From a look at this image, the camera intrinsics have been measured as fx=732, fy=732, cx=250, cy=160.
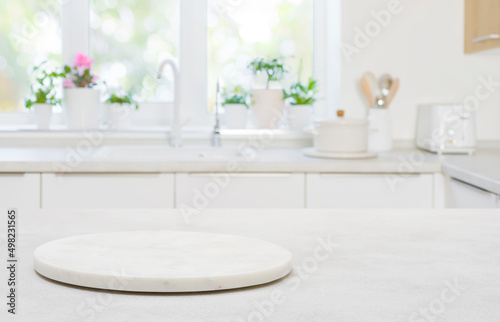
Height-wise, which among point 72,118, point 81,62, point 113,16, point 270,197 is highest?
point 113,16

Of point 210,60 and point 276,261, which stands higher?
point 210,60

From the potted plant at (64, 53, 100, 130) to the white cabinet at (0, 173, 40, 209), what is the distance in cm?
83

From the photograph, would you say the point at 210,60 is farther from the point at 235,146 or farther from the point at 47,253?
the point at 47,253

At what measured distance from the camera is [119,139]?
3.38m

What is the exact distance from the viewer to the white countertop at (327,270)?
0.70 metres

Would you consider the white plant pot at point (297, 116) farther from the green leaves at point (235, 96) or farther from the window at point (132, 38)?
the window at point (132, 38)

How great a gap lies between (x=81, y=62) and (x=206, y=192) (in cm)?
118

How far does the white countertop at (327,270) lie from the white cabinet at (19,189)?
1459 millimetres

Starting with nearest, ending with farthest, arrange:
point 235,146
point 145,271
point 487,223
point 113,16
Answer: point 145,271
point 487,223
point 235,146
point 113,16

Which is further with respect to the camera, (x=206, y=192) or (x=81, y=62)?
(x=81, y=62)

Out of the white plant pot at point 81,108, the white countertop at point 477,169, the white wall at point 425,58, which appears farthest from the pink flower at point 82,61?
the white countertop at point 477,169

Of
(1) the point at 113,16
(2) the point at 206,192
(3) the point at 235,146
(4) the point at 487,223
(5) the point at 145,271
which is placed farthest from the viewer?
(1) the point at 113,16

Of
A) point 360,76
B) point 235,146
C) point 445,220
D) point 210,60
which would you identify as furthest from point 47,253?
point 210,60

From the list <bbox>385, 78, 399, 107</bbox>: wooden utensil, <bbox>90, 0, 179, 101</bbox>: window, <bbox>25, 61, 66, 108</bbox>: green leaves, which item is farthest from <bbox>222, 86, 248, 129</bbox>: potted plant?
<bbox>25, 61, 66, 108</bbox>: green leaves
